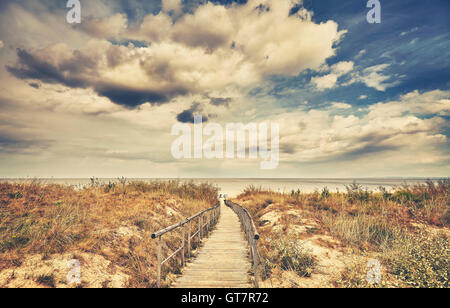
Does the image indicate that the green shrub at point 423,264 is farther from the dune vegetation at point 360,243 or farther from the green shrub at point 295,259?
the green shrub at point 295,259

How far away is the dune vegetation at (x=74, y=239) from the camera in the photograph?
5.43 m

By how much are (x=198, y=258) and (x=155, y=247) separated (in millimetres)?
1659

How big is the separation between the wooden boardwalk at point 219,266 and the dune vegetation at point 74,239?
77cm

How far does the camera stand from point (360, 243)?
868cm

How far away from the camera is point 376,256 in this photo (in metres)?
7.64

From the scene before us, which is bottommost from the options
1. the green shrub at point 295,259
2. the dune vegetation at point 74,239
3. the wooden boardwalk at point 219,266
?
the wooden boardwalk at point 219,266

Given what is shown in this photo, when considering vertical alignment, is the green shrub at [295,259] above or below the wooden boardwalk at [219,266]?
above

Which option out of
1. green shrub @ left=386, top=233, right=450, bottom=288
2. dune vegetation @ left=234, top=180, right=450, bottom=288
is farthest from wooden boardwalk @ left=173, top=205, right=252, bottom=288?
green shrub @ left=386, top=233, right=450, bottom=288

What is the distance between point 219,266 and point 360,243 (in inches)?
215

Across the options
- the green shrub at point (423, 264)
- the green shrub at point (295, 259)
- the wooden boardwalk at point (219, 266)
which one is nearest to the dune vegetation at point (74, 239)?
the wooden boardwalk at point (219, 266)

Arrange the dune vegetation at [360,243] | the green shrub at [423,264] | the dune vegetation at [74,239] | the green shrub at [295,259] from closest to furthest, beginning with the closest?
the dune vegetation at [74,239]
the green shrub at [423,264]
the dune vegetation at [360,243]
the green shrub at [295,259]

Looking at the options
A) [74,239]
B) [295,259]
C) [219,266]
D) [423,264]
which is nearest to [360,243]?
[423,264]

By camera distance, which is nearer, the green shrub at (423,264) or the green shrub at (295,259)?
the green shrub at (423,264)
